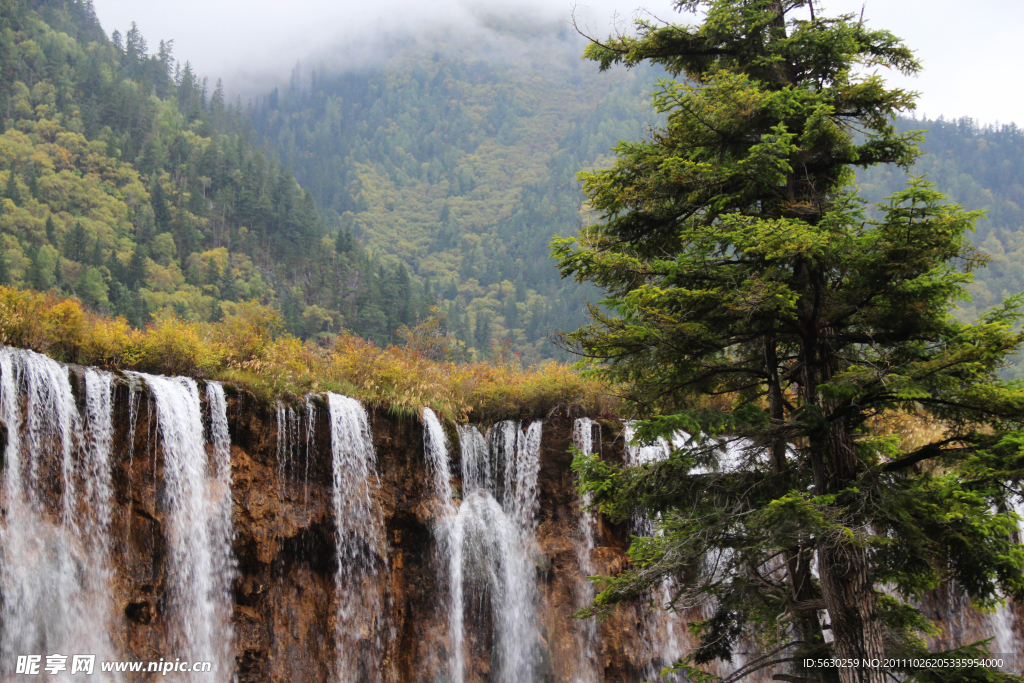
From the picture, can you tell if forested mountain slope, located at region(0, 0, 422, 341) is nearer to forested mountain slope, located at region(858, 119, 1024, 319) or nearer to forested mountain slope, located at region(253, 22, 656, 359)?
forested mountain slope, located at region(253, 22, 656, 359)

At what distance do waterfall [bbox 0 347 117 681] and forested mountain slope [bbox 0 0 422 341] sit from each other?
123 feet

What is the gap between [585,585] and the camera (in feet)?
56.3

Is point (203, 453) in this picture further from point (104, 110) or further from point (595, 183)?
point (104, 110)

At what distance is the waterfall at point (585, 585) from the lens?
16703mm

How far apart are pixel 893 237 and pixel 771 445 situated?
7.22ft

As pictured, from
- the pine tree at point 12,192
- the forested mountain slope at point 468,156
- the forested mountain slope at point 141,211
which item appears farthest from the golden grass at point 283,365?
the forested mountain slope at point 468,156

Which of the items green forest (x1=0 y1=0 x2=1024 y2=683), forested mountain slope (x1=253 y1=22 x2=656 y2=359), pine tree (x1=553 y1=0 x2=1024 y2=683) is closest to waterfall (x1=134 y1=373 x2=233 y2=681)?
green forest (x1=0 y1=0 x2=1024 y2=683)

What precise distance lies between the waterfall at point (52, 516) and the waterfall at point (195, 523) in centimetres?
107

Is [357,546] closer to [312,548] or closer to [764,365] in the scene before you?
[312,548]

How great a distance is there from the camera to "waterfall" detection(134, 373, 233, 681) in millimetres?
13578

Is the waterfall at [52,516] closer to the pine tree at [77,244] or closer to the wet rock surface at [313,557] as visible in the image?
the wet rock surface at [313,557]

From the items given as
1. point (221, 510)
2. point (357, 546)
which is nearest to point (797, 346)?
point (357, 546)

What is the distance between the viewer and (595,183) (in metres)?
8.02

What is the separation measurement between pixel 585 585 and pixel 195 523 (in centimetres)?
880
